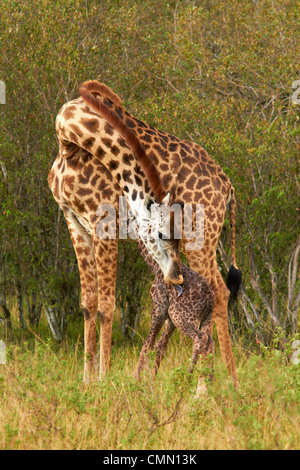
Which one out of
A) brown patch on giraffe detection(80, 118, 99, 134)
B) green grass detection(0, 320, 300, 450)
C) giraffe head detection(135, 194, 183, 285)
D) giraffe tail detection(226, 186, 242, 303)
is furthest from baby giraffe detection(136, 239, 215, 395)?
brown patch on giraffe detection(80, 118, 99, 134)

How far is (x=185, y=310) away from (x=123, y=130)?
63.3 inches

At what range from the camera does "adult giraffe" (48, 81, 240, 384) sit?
5.78 metres

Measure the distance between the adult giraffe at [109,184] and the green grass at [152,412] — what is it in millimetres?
736

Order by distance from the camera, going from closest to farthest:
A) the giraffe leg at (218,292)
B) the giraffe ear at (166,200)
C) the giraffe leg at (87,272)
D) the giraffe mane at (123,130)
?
1. the giraffe ear at (166,200)
2. the giraffe mane at (123,130)
3. the giraffe leg at (218,292)
4. the giraffe leg at (87,272)

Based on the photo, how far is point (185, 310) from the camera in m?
5.46

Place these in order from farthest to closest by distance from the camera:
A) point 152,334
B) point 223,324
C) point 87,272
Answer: point 87,272 < point 223,324 < point 152,334

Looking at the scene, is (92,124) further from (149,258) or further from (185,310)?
(185,310)

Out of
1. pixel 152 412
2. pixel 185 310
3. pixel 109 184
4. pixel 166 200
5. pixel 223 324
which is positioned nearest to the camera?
pixel 152 412

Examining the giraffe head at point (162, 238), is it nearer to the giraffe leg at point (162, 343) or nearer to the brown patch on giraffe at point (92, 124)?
the giraffe leg at point (162, 343)

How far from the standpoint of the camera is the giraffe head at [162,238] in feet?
17.6

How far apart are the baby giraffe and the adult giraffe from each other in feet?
1.62

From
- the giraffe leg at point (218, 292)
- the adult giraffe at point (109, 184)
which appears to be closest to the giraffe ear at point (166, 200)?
the adult giraffe at point (109, 184)

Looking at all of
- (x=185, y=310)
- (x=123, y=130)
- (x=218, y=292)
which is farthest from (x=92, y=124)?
(x=218, y=292)
